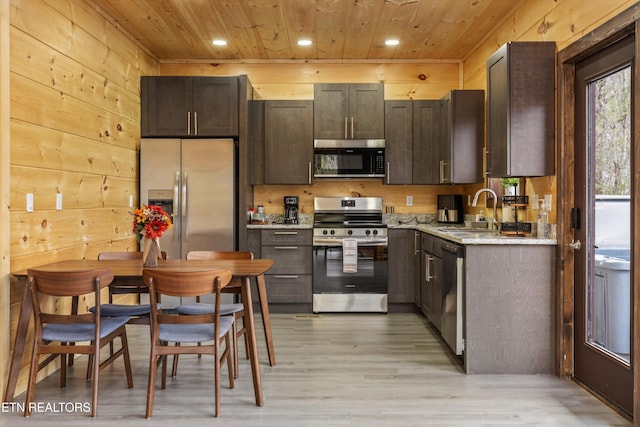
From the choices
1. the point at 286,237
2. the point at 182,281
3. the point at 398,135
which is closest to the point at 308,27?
the point at 398,135

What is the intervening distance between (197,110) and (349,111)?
1630mm

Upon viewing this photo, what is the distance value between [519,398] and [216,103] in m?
3.84

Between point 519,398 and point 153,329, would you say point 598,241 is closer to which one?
point 519,398

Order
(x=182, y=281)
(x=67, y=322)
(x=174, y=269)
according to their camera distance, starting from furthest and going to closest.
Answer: (x=174, y=269), (x=67, y=322), (x=182, y=281)

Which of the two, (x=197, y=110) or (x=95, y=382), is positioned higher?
(x=197, y=110)

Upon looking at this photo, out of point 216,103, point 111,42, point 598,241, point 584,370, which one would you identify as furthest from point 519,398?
point 111,42

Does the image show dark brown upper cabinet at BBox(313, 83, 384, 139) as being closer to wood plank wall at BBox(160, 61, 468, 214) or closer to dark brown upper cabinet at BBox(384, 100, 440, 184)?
dark brown upper cabinet at BBox(384, 100, 440, 184)

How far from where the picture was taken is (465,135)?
186 inches

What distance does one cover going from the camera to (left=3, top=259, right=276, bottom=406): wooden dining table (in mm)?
2742

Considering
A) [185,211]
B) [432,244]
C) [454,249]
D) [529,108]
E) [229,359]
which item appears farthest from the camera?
[185,211]

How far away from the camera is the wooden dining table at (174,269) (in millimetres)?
2742

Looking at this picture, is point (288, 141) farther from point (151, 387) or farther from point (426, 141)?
point (151, 387)

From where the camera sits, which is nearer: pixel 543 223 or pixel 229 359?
pixel 229 359

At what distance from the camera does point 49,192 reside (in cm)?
327
